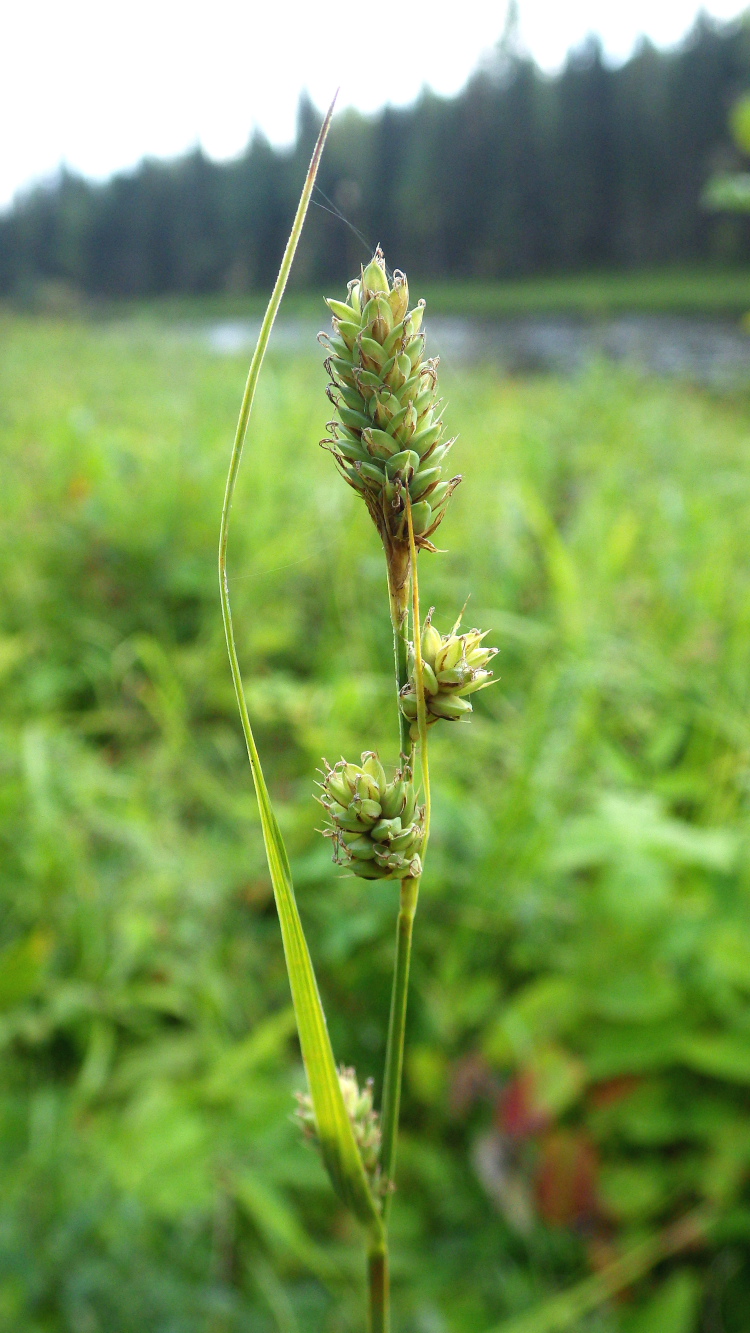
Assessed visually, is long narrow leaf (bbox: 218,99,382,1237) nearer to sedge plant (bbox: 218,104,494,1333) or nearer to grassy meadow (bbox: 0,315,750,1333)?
sedge plant (bbox: 218,104,494,1333)

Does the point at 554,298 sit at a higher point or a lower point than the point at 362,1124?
higher

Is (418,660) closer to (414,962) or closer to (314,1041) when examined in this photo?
(314,1041)

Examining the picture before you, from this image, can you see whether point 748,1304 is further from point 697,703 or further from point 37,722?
point 37,722

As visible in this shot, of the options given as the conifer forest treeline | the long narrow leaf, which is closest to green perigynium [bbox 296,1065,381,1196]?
the long narrow leaf

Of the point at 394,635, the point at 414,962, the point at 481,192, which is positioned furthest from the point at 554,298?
the point at 394,635

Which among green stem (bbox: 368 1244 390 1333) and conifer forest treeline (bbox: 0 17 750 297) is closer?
green stem (bbox: 368 1244 390 1333)

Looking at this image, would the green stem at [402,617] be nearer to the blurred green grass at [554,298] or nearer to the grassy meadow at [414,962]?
the grassy meadow at [414,962]

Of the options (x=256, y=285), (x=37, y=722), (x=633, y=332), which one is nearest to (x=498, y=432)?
(x=256, y=285)

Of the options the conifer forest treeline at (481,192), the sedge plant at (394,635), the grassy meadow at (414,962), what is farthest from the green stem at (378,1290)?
the conifer forest treeline at (481,192)
